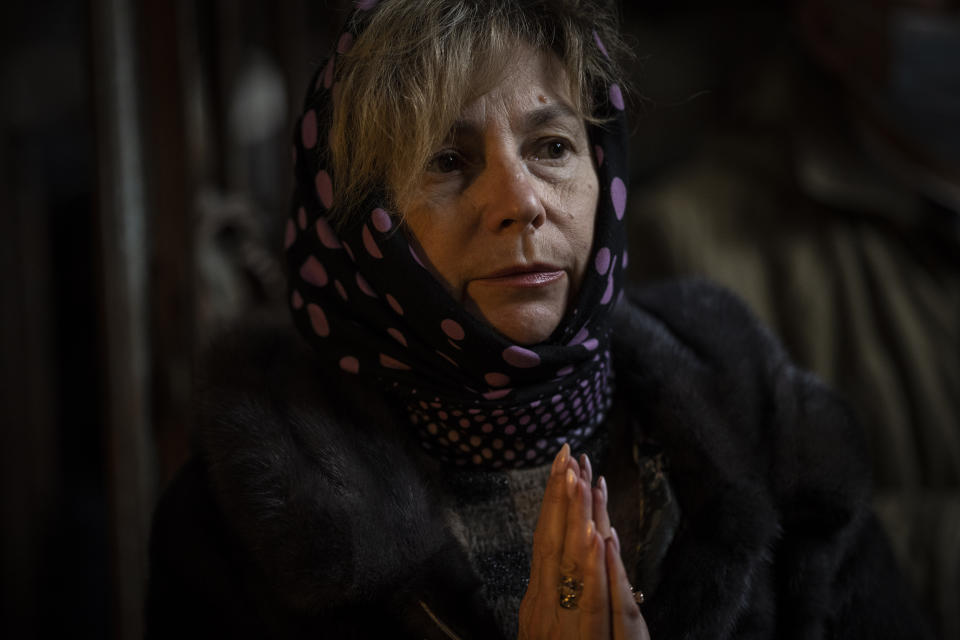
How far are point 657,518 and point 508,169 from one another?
0.47 m

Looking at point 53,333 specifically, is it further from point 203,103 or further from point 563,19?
point 563,19

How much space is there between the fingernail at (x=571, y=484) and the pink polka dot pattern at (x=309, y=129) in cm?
53

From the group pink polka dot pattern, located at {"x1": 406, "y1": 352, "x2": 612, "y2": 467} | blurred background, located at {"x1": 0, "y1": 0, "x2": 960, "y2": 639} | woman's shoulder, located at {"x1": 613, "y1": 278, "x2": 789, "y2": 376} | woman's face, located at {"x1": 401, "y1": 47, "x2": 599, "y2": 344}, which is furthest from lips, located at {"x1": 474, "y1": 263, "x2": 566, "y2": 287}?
blurred background, located at {"x1": 0, "y1": 0, "x2": 960, "y2": 639}

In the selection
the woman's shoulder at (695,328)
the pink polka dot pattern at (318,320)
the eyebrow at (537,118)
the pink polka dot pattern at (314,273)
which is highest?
the eyebrow at (537,118)

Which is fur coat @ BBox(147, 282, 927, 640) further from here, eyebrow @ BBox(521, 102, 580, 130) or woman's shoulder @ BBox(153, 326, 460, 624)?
eyebrow @ BBox(521, 102, 580, 130)

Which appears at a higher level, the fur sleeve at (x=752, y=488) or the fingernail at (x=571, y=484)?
the fingernail at (x=571, y=484)

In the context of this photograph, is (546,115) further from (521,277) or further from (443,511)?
(443,511)

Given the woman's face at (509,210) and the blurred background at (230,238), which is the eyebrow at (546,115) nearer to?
the woman's face at (509,210)

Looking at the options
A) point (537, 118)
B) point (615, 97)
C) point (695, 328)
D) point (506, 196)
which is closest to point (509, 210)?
point (506, 196)

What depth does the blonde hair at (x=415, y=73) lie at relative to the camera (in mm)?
859


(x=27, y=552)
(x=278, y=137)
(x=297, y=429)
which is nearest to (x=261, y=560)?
(x=297, y=429)

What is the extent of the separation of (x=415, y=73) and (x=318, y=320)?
0.32m

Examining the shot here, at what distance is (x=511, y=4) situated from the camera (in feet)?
2.98

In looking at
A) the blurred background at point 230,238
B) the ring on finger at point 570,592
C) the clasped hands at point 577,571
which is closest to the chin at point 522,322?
the clasped hands at point 577,571
